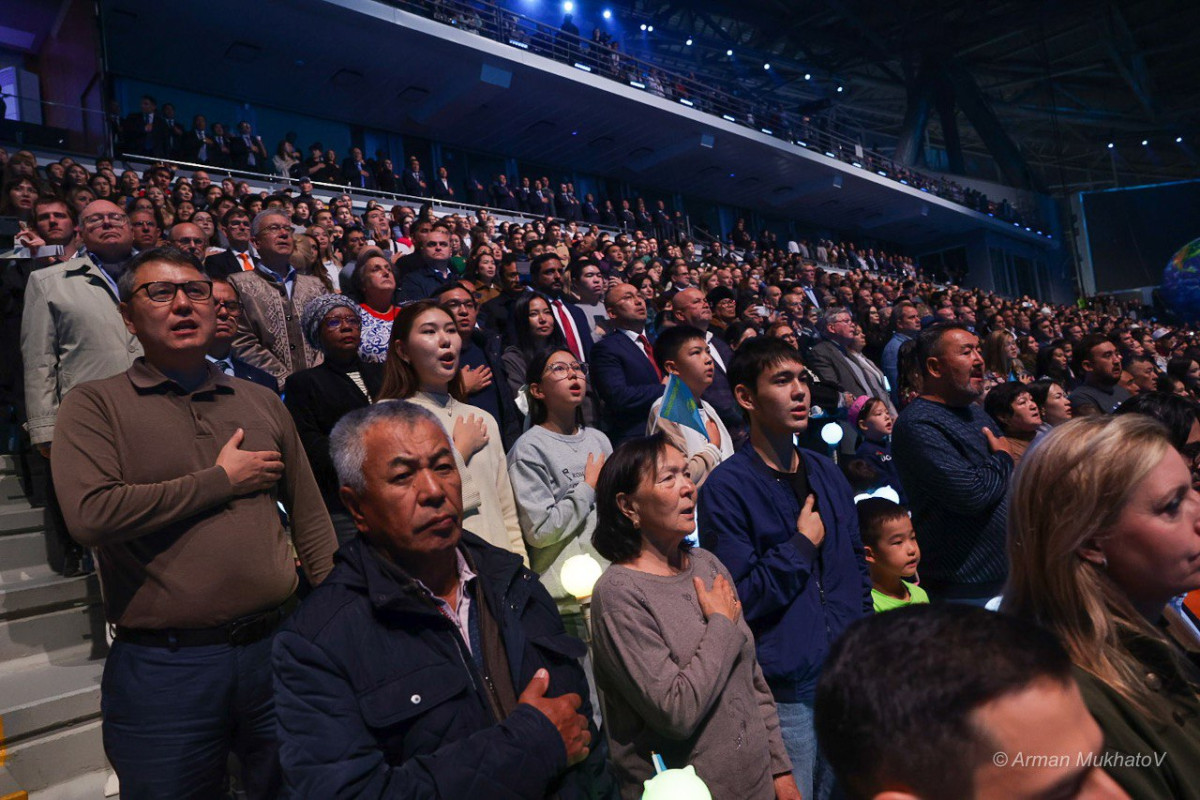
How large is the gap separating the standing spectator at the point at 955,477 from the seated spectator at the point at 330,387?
201cm

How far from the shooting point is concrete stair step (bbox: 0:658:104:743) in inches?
95.3

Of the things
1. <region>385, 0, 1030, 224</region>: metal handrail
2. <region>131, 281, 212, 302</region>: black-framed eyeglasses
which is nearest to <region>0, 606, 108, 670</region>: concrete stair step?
<region>131, 281, 212, 302</region>: black-framed eyeglasses

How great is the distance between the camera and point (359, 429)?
1673 mm

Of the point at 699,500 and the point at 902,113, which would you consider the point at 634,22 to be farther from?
the point at 699,500

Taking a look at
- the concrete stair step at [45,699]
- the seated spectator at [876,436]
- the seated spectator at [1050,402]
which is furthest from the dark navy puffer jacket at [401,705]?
the seated spectator at [1050,402]

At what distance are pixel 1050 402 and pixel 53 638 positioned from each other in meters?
4.83

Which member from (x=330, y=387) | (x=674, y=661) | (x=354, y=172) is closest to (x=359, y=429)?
(x=674, y=661)

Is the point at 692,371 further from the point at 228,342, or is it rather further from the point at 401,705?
the point at 401,705

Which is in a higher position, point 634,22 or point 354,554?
point 634,22

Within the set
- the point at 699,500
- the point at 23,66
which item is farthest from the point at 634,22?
the point at 699,500

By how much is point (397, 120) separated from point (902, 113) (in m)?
26.1

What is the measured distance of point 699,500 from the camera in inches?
104

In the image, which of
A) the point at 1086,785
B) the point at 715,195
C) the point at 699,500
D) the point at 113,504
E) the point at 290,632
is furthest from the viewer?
the point at 715,195

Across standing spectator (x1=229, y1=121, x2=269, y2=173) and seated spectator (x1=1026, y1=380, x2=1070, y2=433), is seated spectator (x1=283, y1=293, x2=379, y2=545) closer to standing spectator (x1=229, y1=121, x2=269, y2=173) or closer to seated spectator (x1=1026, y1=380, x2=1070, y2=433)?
seated spectator (x1=1026, y1=380, x2=1070, y2=433)
